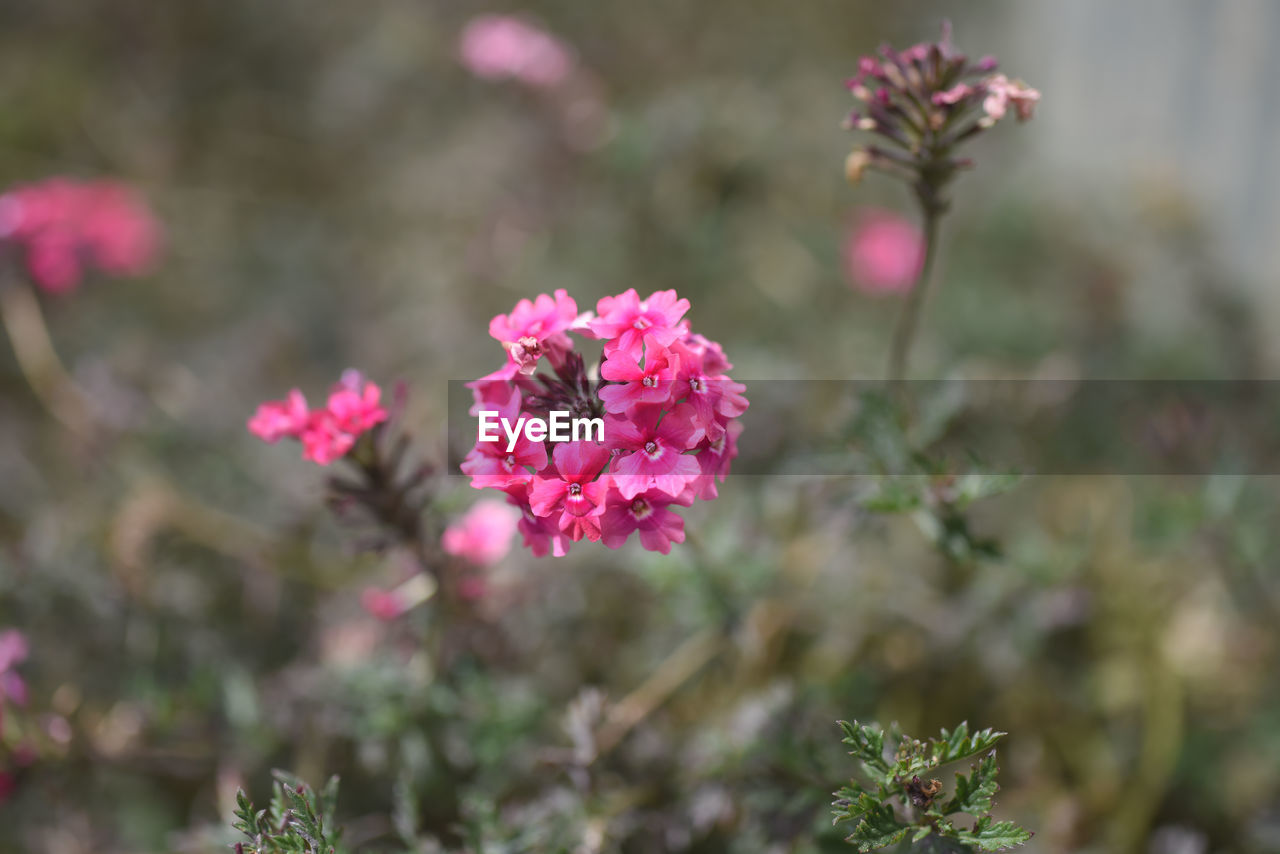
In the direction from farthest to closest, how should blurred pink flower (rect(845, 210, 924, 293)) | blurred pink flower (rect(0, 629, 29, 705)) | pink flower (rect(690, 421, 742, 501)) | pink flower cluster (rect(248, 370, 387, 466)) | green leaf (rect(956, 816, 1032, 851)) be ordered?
1. blurred pink flower (rect(845, 210, 924, 293))
2. blurred pink flower (rect(0, 629, 29, 705))
3. pink flower cluster (rect(248, 370, 387, 466))
4. pink flower (rect(690, 421, 742, 501))
5. green leaf (rect(956, 816, 1032, 851))

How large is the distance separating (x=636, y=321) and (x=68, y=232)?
219cm

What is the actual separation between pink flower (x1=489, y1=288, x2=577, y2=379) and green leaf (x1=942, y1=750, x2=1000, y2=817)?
0.85m

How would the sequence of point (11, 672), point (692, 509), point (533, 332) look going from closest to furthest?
point (533, 332) < point (11, 672) < point (692, 509)

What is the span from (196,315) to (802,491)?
9.17 feet

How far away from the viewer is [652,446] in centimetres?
122

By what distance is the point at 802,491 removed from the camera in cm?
228

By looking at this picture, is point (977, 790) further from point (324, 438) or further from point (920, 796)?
point (324, 438)

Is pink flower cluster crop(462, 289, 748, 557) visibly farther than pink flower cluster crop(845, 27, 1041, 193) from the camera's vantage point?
No

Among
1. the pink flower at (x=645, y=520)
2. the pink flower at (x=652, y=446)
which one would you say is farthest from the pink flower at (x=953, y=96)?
the pink flower at (x=645, y=520)

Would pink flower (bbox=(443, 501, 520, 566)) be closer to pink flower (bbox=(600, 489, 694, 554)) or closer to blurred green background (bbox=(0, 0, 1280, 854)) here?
blurred green background (bbox=(0, 0, 1280, 854))

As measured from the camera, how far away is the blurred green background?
75.9 inches

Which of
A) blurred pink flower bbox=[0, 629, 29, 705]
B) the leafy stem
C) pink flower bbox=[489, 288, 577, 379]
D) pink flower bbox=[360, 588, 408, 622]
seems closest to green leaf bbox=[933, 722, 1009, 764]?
the leafy stem

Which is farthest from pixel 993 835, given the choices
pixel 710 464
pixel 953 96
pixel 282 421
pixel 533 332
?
pixel 282 421

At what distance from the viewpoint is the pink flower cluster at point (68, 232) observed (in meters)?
2.52
